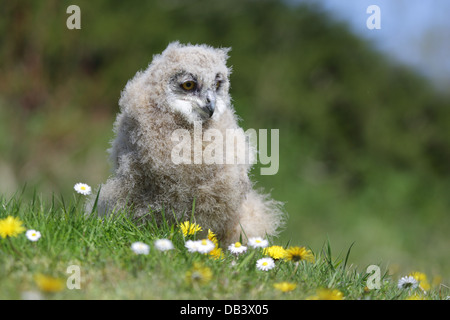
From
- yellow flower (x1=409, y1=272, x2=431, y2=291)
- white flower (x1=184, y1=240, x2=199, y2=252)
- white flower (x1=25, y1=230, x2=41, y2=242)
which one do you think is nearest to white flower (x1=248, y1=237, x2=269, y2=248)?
white flower (x1=184, y1=240, x2=199, y2=252)

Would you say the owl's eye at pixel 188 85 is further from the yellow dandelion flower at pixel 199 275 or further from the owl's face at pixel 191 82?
the yellow dandelion flower at pixel 199 275

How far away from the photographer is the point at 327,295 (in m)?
2.48

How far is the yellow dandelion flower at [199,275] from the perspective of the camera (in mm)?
2443

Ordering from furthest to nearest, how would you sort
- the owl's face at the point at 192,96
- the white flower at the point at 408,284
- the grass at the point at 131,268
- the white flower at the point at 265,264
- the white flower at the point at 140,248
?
the owl's face at the point at 192,96
the white flower at the point at 408,284
the white flower at the point at 265,264
the white flower at the point at 140,248
the grass at the point at 131,268

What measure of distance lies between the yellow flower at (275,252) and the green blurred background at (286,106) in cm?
462

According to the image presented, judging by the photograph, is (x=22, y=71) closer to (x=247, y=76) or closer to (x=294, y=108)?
(x=247, y=76)

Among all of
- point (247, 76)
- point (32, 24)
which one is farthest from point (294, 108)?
point (32, 24)

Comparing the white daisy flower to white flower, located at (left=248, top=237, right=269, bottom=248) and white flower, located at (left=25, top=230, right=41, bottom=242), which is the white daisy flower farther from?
white flower, located at (left=25, top=230, right=41, bottom=242)

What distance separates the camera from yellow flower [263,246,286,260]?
3078 mm

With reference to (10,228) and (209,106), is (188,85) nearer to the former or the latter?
(209,106)

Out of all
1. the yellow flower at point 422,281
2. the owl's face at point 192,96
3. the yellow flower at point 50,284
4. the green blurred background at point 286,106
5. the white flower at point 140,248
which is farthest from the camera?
the green blurred background at point 286,106

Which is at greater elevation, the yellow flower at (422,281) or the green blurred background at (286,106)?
the green blurred background at (286,106)

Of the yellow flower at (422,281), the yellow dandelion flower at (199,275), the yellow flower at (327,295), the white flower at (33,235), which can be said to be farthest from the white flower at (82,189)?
the yellow flower at (422,281)

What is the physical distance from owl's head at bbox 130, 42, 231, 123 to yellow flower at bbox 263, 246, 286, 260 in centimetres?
88
